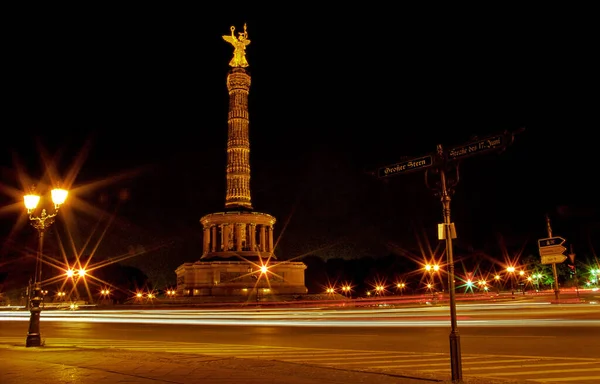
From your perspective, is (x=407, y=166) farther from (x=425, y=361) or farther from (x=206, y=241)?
(x=206, y=241)

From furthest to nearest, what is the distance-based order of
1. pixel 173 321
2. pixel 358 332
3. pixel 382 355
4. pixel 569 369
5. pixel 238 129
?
pixel 238 129
pixel 173 321
pixel 358 332
pixel 382 355
pixel 569 369

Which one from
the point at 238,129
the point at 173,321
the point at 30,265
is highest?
the point at 238,129

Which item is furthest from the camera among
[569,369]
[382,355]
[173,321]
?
[173,321]

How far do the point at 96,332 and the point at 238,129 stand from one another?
41475 millimetres

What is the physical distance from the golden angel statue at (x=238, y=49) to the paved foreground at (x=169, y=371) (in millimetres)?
52340

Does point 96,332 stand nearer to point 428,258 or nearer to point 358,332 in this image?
point 358,332

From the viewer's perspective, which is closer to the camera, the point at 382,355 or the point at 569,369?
the point at 569,369

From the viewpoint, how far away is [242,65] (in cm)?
5941

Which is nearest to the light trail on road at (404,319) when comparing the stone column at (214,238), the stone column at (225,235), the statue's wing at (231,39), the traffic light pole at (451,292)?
the traffic light pole at (451,292)

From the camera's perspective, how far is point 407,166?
28.0 ft

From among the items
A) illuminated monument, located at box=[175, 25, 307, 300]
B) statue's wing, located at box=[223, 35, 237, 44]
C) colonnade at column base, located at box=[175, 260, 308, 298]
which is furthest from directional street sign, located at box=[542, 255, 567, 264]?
statue's wing, located at box=[223, 35, 237, 44]

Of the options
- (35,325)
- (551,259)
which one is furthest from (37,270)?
(551,259)

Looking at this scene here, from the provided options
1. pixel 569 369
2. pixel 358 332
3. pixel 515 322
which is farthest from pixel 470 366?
pixel 515 322

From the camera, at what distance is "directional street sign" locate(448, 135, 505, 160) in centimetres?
748
